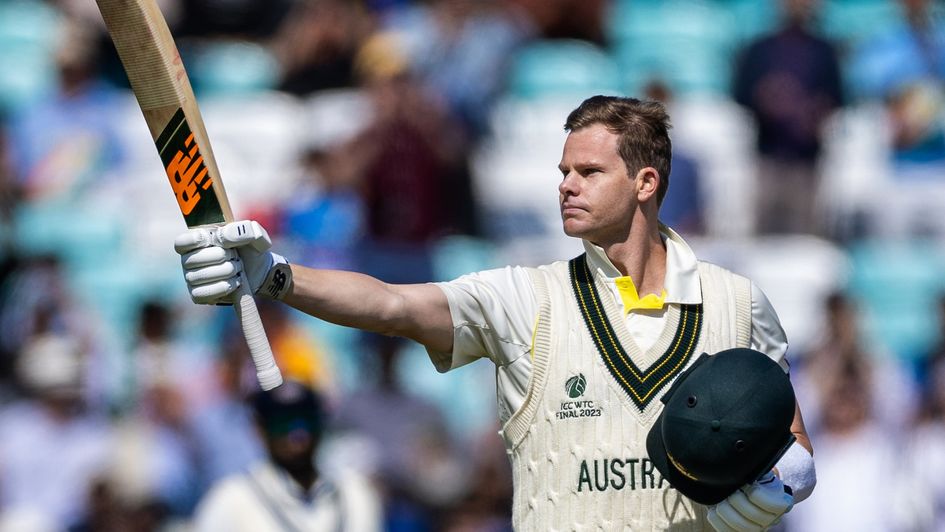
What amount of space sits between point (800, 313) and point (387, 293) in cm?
520

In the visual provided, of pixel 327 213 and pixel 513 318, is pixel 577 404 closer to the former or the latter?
pixel 513 318

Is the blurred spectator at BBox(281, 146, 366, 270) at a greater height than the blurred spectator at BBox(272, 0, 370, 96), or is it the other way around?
the blurred spectator at BBox(272, 0, 370, 96)

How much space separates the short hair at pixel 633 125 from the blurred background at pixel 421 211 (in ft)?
11.6

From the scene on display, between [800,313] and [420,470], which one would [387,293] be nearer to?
[420,470]

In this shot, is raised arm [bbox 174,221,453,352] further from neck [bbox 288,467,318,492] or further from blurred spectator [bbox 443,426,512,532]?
blurred spectator [bbox 443,426,512,532]

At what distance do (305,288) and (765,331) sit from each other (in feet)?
4.12

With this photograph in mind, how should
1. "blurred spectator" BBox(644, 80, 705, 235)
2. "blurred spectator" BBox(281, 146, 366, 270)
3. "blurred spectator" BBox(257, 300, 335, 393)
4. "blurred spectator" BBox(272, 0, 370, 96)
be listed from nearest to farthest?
"blurred spectator" BBox(257, 300, 335, 393)
"blurred spectator" BBox(281, 146, 366, 270)
"blurred spectator" BBox(644, 80, 705, 235)
"blurred spectator" BBox(272, 0, 370, 96)

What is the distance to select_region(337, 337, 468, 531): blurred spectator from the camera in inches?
298

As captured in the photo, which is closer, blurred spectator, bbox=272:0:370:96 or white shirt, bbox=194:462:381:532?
white shirt, bbox=194:462:381:532

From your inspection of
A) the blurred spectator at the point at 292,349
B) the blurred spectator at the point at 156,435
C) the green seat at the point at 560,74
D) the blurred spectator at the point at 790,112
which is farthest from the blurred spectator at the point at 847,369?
the blurred spectator at the point at 156,435

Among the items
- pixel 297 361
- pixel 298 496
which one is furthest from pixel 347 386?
pixel 298 496

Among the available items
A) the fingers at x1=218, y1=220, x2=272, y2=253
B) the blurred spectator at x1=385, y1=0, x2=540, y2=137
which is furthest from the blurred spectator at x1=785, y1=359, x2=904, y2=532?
→ the fingers at x1=218, y1=220, x2=272, y2=253

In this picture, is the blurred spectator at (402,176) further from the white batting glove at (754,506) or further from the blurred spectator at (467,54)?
the white batting glove at (754,506)

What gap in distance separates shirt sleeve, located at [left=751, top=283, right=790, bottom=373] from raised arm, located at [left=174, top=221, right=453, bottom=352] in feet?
2.67
